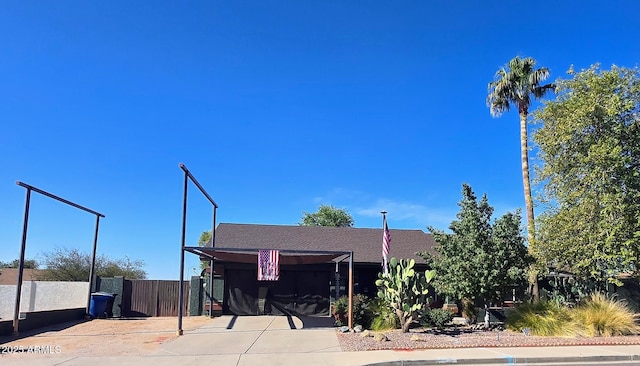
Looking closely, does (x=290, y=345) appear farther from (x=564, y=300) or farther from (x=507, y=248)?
(x=564, y=300)

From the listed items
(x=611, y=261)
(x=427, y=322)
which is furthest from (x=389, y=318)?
(x=611, y=261)

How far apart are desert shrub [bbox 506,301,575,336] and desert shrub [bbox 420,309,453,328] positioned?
1.90 m

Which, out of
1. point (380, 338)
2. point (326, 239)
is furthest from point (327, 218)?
point (380, 338)

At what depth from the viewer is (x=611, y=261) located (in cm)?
1445

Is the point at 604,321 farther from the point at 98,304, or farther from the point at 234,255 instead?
the point at 98,304

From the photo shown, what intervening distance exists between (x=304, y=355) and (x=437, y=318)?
593cm

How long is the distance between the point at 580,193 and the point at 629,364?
6458 millimetres

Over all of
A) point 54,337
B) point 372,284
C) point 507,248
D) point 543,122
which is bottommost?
point 54,337

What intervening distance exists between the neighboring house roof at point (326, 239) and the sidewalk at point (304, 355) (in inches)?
342

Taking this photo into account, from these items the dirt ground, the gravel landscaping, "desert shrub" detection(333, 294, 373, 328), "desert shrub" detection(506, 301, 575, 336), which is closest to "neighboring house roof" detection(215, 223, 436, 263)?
"desert shrub" detection(333, 294, 373, 328)

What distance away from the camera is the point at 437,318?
14766mm

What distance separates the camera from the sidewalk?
31.9 ft

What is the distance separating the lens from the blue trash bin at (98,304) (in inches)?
754

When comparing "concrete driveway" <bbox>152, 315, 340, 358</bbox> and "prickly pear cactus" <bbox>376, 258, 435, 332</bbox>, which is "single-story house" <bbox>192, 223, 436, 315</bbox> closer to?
"concrete driveway" <bbox>152, 315, 340, 358</bbox>
